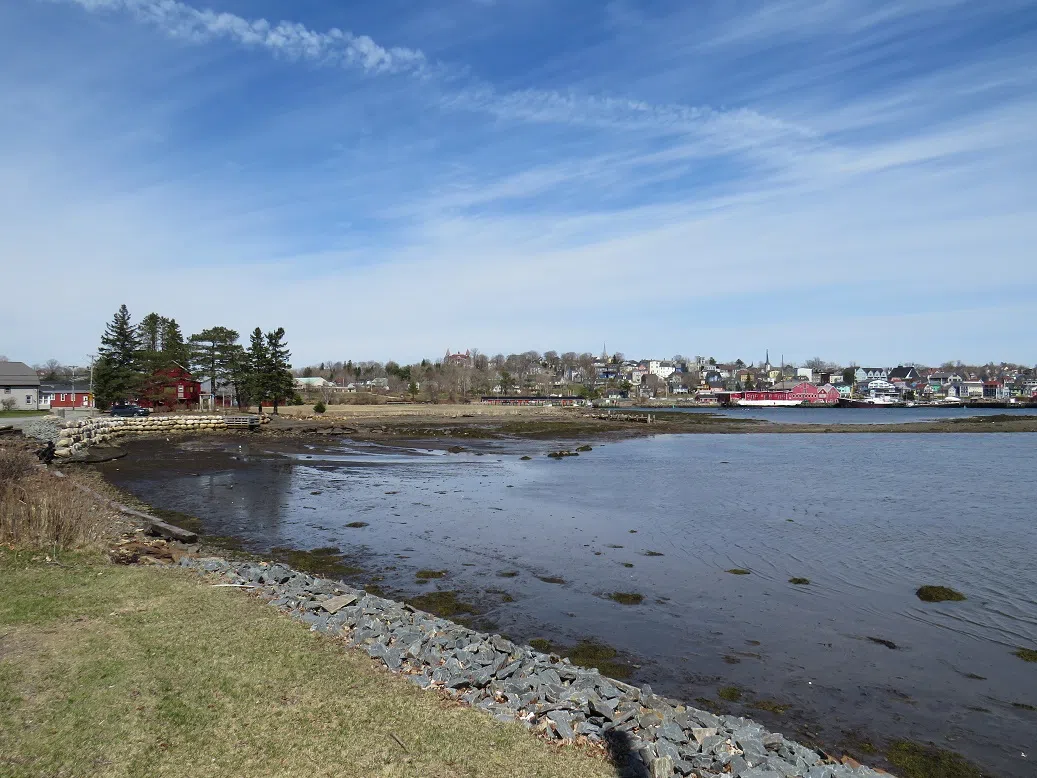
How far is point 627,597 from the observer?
1386cm

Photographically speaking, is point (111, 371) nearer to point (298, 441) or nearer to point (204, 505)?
point (298, 441)

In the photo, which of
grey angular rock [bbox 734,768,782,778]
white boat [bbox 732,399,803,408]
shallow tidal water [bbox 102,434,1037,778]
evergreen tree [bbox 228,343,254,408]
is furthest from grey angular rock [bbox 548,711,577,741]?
white boat [bbox 732,399,803,408]

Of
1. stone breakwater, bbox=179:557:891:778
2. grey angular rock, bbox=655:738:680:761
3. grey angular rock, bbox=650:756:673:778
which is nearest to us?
grey angular rock, bbox=650:756:673:778

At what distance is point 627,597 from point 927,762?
21.5 feet

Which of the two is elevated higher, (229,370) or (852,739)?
(229,370)

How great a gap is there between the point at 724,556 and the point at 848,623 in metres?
5.26

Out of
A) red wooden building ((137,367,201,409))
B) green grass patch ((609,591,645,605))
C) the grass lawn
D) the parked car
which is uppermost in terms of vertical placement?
red wooden building ((137,367,201,409))

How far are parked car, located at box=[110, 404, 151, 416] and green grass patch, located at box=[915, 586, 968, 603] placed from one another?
208 ft

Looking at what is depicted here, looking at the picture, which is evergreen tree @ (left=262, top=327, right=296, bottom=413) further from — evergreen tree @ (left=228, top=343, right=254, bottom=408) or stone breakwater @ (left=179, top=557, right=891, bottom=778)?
stone breakwater @ (left=179, top=557, right=891, bottom=778)

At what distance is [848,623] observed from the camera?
12.6m

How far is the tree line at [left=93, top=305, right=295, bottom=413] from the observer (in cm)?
6788

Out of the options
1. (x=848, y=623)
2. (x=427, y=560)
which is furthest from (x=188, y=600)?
(x=848, y=623)

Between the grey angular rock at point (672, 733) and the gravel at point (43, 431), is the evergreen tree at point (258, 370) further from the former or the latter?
the grey angular rock at point (672, 733)

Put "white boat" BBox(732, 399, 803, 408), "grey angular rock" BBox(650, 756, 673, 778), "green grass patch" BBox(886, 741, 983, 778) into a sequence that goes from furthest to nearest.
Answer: "white boat" BBox(732, 399, 803, 408) → "green grass patch" BBox(886, 741, 983, 778) → "grey angular rock" BBox(650, 756, 673, 778)
